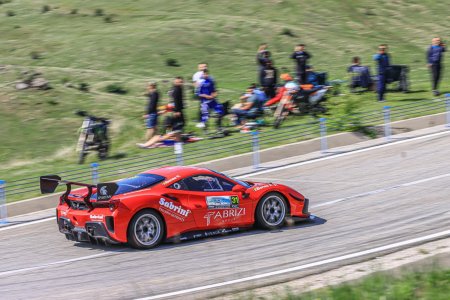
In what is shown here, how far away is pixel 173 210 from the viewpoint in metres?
13.1

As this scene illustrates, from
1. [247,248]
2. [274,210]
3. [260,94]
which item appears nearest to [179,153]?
[260,94]

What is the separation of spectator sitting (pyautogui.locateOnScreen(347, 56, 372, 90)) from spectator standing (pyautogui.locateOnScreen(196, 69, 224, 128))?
5.76m

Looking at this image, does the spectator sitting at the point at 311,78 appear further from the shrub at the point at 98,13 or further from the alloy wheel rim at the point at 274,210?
the shrub at the point at 98,13

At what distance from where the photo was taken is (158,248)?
12914 millimetres

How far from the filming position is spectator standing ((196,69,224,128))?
22913 mm

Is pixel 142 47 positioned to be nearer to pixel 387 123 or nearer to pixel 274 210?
pixel 387 123

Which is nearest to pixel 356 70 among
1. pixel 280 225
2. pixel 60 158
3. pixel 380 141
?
pixel 380 141

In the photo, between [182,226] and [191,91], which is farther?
[191,91]

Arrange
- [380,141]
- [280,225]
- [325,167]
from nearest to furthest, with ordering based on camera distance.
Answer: [280,225] → [325,167] → [380,141]

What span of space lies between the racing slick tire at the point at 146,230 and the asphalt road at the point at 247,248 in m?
0.20

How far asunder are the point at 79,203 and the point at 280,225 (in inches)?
130

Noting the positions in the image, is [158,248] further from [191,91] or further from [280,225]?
[191,91]

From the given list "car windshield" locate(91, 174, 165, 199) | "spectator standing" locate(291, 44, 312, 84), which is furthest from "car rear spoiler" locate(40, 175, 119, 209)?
"spectator standing" locate(291, 44, 312, 84)

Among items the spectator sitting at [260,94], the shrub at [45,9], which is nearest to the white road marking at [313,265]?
the spectator sitting at [260,94]
